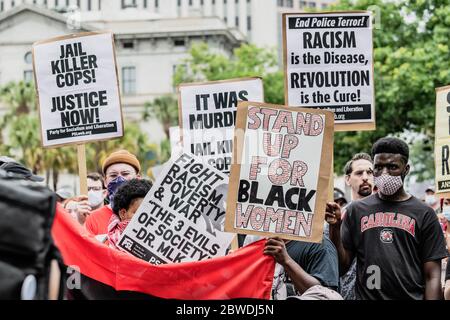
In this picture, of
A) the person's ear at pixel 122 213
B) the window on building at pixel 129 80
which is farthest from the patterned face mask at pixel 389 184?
the window on building at pixel 129 80

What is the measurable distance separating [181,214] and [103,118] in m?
1.80

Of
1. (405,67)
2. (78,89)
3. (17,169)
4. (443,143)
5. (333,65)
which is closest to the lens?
(17,169)

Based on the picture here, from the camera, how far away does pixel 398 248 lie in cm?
550

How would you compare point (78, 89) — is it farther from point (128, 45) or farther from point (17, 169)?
point (128, 45)

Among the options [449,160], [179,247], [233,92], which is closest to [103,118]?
[233,92]

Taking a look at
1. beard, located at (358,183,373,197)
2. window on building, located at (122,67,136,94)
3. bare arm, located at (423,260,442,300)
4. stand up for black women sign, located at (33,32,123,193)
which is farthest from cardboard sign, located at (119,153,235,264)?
window on building, located at (122,67,136,94)

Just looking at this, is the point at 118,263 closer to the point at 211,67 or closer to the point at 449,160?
the point at 449,160

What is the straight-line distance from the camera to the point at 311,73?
7.15 metres

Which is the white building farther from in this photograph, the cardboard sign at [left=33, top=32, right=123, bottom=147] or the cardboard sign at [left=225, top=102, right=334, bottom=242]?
the cardboard sign at [left=225, top=102, right=334, bottom=242]

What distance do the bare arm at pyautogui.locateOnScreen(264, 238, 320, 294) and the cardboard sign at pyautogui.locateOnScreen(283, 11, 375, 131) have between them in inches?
73.4

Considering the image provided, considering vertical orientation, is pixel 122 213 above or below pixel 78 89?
below

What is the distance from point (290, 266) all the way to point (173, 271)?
0.62 m

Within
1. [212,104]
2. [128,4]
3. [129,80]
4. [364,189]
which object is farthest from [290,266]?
[128,4]
